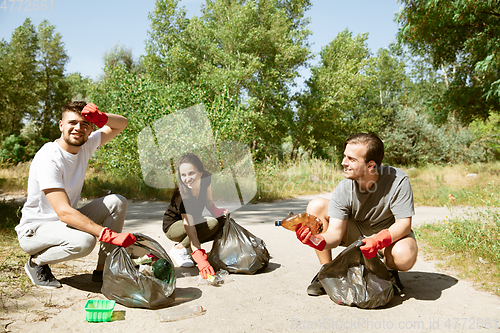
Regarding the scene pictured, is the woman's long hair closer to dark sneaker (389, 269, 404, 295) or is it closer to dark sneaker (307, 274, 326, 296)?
dark sneaker (307, 274, 326, 296)

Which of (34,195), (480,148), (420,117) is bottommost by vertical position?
(34,195)

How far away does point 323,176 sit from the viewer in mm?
11945

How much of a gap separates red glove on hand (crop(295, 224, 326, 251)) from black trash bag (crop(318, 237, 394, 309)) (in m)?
0.16

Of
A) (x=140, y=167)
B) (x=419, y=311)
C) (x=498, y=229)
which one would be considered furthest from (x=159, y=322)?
(x=140, y=167)

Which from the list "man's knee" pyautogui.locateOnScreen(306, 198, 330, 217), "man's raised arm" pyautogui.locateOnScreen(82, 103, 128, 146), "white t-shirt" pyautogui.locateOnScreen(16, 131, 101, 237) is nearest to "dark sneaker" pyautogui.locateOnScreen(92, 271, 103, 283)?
"white t-shirt" pyautogui.locateOnScreen(16, 131, 101, 237)

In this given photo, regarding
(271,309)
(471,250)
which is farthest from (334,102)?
(271,309)

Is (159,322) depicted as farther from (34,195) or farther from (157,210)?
(157,210)

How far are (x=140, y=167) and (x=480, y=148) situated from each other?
1891 centimetres

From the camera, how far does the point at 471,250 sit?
3305 millimetres

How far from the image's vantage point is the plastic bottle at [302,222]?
2463 millimetres

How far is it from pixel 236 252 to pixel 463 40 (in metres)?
12.0

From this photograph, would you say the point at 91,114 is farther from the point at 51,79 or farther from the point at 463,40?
the point at 51,79

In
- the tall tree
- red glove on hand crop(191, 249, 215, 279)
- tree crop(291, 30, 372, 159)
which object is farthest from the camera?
the tall tree

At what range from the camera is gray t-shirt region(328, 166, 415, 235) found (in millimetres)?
2525
